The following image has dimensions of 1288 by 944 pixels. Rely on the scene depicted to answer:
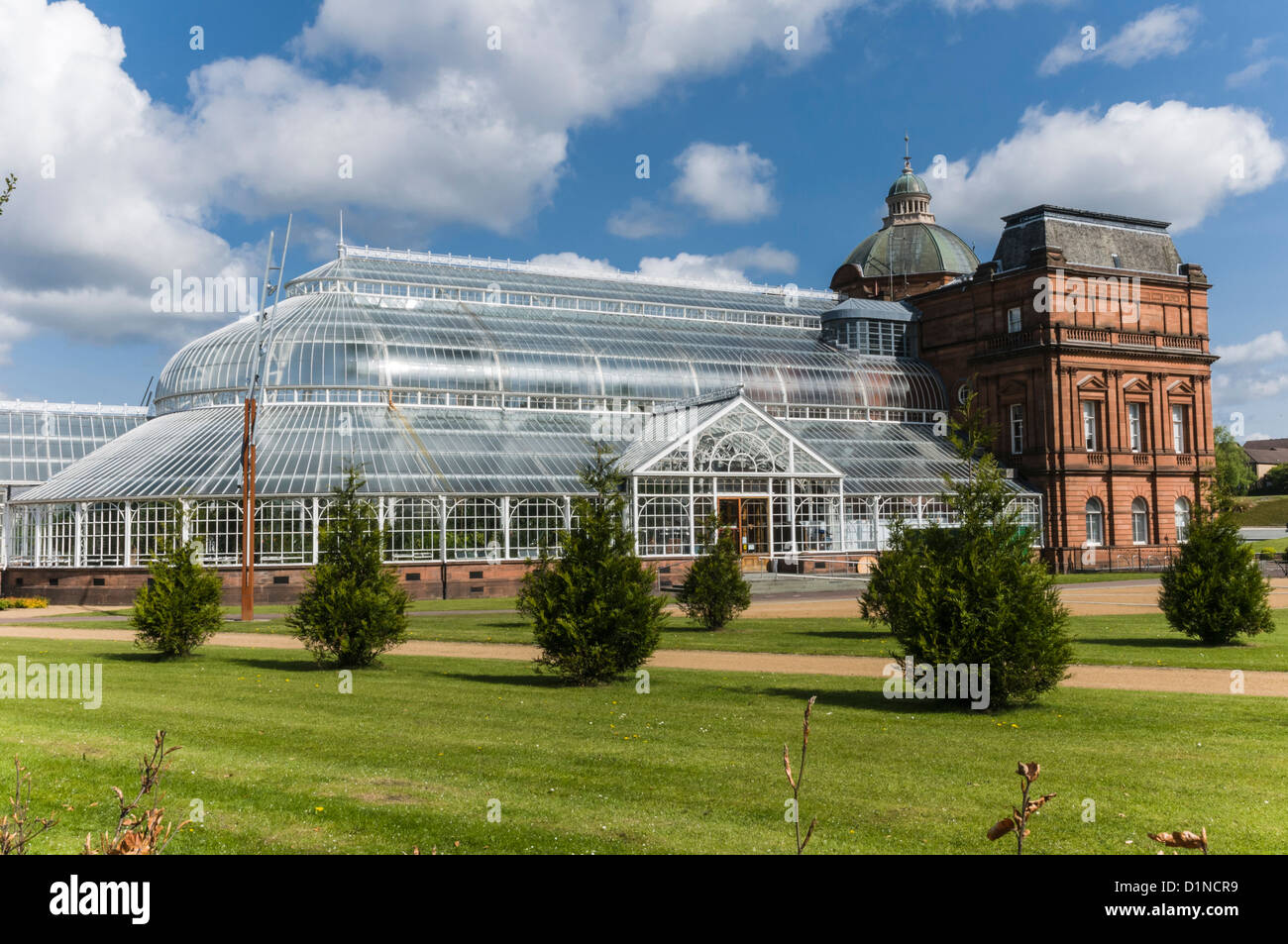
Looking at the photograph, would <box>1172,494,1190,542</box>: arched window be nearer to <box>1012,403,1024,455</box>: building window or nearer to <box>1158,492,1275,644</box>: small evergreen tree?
<box>1012,403,1024,455</box>: building window

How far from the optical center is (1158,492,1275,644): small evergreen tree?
84.5ft

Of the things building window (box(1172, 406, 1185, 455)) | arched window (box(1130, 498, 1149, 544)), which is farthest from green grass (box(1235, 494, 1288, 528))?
arched window (box(1130, 498, 1149, 544))

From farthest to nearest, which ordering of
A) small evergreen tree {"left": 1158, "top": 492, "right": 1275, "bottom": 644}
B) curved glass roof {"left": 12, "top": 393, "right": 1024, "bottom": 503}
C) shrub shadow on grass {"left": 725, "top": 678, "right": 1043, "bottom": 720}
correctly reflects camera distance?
1. curved glass roof {"left": 12, "top": 393, "right": 1024, "bottom": 503}
2. small evergreen tree {"left": 1158, "top": 492, "right": 1275, "bottom": 644}
3. shrub shadow on grass {"left": 725, "top": 678, "right": 1043, "bottom": 720}

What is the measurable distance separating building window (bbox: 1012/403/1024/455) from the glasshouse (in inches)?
146

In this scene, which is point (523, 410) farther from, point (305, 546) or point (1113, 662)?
point (1113, 662)

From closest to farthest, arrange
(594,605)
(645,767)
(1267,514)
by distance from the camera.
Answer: (645,767), (594,605), (1267,514)

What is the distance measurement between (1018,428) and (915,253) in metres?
21.0

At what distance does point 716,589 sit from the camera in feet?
98.9

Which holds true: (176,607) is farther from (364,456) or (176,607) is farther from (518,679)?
(364,456)

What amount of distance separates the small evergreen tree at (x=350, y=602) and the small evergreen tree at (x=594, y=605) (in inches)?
124

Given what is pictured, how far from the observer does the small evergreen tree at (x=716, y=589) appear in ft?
99.2

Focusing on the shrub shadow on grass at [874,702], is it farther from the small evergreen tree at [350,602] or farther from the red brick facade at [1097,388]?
the red brick facade at [1097,388]

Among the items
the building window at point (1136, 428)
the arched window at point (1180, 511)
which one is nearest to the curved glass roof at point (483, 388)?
the building window at point (1136, 428)

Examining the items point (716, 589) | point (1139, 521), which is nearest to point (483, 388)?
point (716, 589)
